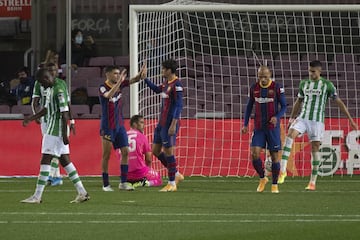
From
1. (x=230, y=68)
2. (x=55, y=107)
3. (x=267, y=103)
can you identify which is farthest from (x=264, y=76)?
(x=230, y=68)

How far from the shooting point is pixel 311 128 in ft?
64.1

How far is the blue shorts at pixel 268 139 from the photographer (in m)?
18.5

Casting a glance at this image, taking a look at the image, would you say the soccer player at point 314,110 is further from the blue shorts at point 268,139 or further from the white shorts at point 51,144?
the white shorts at point 51,144

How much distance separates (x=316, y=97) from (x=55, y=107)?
497 cm

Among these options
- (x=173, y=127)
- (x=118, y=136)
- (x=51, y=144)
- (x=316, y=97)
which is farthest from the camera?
(x=316, y=97)

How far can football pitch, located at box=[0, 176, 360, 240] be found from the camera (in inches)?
489

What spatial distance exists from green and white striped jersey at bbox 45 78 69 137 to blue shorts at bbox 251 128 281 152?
3562 mm

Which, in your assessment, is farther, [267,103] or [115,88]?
[115,88]

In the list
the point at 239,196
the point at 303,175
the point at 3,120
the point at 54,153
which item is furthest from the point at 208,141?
the point at 54,153

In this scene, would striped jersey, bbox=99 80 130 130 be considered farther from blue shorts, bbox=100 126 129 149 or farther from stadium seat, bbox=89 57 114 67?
stadium seat, bbox=89 57 114 67

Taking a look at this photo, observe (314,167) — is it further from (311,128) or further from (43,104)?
(43,104)

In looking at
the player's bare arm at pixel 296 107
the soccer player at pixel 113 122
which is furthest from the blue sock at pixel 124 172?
→ the player's bare arm at pixel 296 107

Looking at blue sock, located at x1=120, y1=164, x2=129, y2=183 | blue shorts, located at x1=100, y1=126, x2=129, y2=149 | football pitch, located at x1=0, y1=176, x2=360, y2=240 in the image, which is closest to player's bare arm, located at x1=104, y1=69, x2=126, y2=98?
blue shorts, located at x1=100, y1=126, x2=129, y2=149

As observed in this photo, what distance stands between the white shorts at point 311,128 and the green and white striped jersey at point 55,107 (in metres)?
4.74
